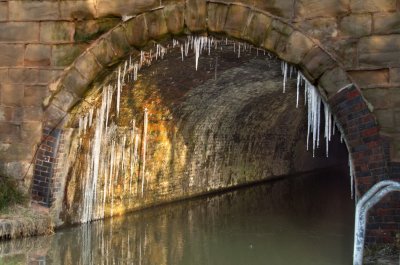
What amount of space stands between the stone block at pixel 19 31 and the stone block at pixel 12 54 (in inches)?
4.1

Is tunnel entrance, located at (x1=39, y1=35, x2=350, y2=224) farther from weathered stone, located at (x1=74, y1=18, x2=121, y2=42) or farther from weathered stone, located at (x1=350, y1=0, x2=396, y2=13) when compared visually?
weathered stone, located at (x1=350, y1=0, x2=396, y2=13)

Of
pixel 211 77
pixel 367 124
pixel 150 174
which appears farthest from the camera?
pixel 150 174

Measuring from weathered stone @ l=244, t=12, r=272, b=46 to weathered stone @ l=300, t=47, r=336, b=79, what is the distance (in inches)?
25.6

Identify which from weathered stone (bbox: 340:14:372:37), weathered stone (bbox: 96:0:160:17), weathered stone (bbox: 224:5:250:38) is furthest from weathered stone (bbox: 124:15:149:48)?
weathered stone (bbox: 340:14:372:37)

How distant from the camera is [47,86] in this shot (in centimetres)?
779

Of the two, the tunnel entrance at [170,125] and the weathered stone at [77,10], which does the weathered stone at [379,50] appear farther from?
the weathered stone at [77,10]

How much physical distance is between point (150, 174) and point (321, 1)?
5.52 meters

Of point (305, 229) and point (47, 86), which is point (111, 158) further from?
point (305, 229)

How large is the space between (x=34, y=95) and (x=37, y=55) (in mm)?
598

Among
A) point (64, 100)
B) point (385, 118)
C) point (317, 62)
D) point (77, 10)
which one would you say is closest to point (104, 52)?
point (77, 10)

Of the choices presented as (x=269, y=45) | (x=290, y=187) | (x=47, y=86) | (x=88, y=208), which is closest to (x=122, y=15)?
(x=47, y=86)

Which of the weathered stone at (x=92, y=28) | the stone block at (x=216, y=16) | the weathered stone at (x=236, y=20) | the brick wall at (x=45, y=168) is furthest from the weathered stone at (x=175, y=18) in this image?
the brick wall at (x=45, y=168)

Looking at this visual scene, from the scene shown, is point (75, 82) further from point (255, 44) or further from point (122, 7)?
point (255, 44)

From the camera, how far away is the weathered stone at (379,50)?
20.7 ft
